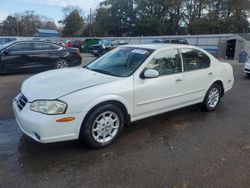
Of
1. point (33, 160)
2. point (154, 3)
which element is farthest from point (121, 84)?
point (154, 3)

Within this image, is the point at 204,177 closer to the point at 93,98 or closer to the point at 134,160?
the point at 134,160

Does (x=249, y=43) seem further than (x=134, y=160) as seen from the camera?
Yes

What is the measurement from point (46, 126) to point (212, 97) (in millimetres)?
3800

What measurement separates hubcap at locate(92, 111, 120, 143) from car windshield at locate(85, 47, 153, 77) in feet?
2.39

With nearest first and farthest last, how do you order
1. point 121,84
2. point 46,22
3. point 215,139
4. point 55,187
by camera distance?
point 55,187
point 121,84
point 215,139
point 46,22

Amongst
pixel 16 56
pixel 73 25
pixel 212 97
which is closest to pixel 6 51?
pixel 16 56

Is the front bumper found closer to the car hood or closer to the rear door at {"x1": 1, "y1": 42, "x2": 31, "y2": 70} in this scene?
the car hood

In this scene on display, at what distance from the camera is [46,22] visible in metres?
88.6

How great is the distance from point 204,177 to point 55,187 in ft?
5.78

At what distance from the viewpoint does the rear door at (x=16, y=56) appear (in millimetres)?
9047

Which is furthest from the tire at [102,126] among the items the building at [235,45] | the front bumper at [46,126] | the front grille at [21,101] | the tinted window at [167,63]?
the building at [235,45]

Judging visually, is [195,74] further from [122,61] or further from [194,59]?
[122,61]

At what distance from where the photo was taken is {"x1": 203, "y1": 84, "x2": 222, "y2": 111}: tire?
17.3ft

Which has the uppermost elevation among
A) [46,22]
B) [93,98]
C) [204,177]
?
[46,22]
